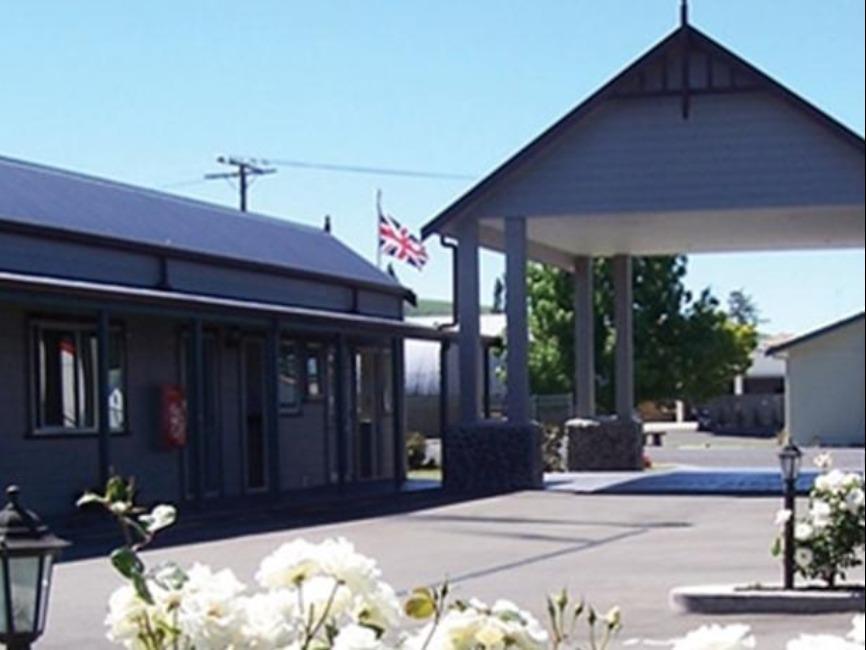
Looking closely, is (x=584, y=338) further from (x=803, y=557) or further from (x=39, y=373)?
(x=803, y=557)

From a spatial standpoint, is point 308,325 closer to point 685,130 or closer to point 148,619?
point 685,130

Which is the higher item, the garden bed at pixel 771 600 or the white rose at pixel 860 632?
the white rose at pixel 860 632

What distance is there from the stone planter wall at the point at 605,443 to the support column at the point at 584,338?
704mm

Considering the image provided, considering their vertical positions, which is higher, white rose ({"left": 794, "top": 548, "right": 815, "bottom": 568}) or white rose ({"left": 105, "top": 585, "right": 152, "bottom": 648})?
white rose ({"left": 105, "top": 585, "right": 152, "bottom": 648})

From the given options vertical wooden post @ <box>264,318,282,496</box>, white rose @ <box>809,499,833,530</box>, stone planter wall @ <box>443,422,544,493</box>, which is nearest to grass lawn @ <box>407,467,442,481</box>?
stone planter wall @ <box>443,422,544,493</box>

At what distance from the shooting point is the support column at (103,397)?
782 inches

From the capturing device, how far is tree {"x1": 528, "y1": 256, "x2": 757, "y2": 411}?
4353 cm

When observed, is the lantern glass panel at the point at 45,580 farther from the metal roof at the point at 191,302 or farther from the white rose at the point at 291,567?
the metal roof at the point at 191,302

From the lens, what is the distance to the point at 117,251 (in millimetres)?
22688

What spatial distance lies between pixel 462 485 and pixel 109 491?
82.7 ft

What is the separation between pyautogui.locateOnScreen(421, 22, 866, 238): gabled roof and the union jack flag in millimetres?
11726

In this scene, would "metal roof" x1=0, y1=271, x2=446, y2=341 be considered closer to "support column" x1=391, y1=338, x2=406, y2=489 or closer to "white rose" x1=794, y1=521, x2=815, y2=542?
"support column" x1=391, y1=338, x2=406, y2=489

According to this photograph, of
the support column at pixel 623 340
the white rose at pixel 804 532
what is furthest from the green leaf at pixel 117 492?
the support column at pixel 623 340

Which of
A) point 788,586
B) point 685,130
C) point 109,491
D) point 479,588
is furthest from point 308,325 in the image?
point 109,491
